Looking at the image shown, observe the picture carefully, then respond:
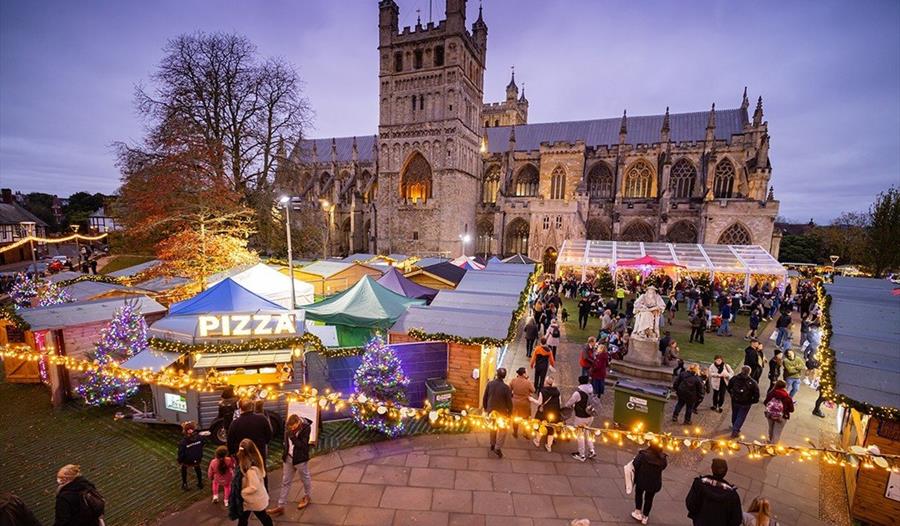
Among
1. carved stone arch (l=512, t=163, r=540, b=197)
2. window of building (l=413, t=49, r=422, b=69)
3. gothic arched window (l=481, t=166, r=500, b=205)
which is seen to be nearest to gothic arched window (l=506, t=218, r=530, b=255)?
carved stone arch (l=512, t=163, r=540, b=197)

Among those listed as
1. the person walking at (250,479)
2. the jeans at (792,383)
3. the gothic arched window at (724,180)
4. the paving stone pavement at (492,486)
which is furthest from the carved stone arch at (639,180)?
the person walking at (250,479)

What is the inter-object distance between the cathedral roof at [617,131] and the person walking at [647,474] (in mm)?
37328

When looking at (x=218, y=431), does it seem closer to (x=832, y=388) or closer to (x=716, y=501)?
(x=716, y=501)

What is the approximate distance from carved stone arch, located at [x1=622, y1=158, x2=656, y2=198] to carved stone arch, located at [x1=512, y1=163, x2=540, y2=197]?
27.8ft

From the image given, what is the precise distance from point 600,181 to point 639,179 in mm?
3490

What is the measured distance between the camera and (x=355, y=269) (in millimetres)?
16984

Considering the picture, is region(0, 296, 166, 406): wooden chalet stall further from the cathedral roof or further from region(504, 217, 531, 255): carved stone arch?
the cathedral roof

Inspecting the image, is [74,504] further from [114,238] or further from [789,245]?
[789,245]

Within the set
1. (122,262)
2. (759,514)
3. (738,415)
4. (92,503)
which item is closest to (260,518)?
(92,503)

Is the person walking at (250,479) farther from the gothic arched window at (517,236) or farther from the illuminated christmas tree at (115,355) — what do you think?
the gothic arched window at (517,236)

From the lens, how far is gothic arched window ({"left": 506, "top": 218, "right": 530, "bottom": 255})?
3528 centimetres

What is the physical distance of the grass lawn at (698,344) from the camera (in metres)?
12.2

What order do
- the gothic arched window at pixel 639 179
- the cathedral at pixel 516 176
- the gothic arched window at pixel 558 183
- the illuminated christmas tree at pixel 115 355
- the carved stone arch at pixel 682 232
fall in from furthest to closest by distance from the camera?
1. the gothic arched window at pixel 558 183
2. the gothic arched window at pixel 639 179
3. the cathedral at pixel 516 176
4. the carved stone arch at pixel 682 232
5. the illuminated christmas tree at pixel 115 355

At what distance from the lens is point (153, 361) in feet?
24.8
